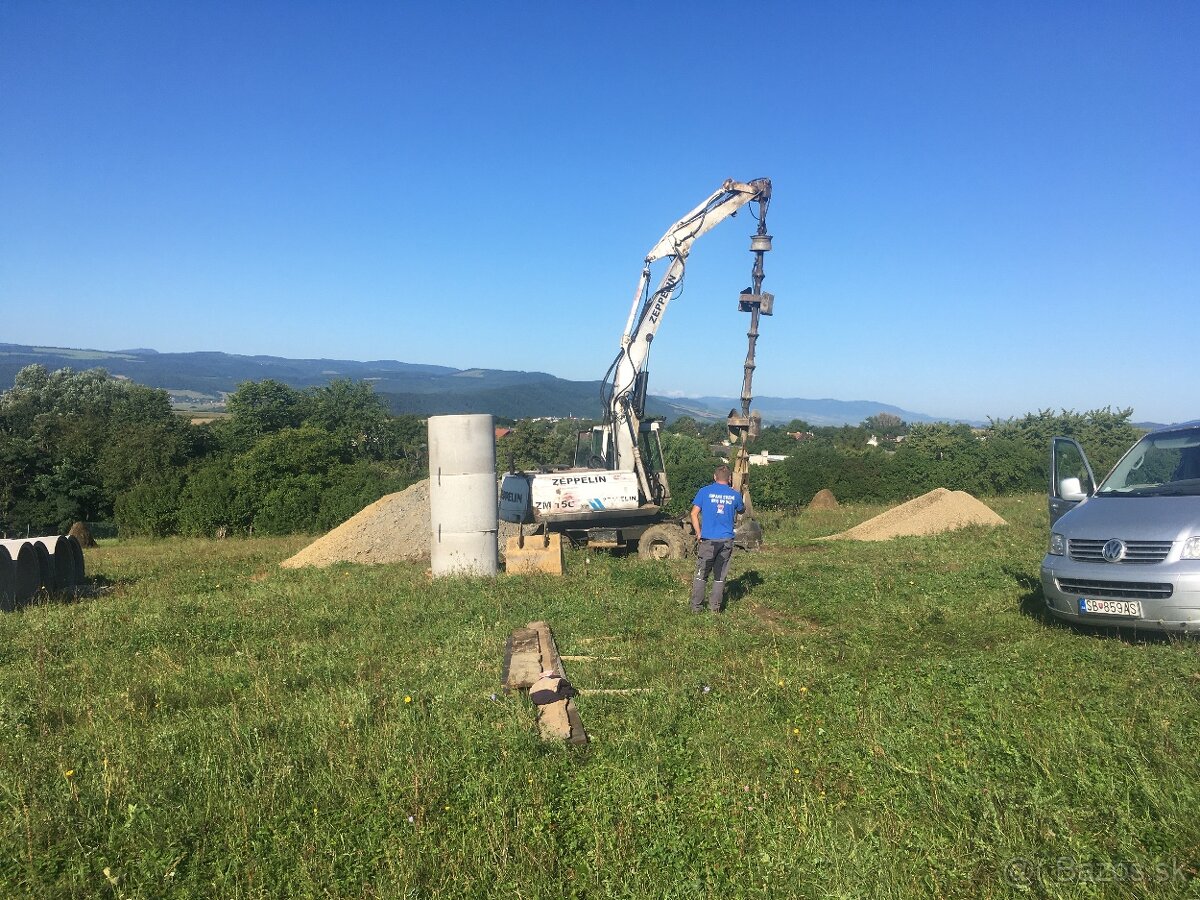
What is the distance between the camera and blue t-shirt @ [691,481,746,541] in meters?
8.63

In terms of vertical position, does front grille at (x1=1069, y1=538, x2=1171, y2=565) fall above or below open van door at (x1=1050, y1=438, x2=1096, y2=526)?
below

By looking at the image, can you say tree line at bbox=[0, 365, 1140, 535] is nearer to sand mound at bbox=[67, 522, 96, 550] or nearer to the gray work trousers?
sand mound at bbox=[67, 522, 96, 550]

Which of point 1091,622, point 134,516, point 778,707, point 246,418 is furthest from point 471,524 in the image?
Answer: point 246,418

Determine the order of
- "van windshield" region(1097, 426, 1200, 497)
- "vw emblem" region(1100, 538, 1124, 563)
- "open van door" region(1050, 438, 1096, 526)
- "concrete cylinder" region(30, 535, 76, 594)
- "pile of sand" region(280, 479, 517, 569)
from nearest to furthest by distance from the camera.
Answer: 1. "vw emblem" region(1100, 538, 1124, 563)
2. "van windshield" region(1097, 426, 1200, 497)
3. "open van door" region(1050, 438, 1096, 526)
4. "concrete cylinder" region(30, 535, 76, 594)
5. "pile of sand" region(280, 479, 517, 569)

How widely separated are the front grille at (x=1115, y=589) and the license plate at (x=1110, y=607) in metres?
0.03

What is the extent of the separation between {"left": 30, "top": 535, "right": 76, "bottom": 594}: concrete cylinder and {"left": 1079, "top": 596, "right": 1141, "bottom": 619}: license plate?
13.1 meters

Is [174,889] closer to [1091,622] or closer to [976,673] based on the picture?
[976,673]

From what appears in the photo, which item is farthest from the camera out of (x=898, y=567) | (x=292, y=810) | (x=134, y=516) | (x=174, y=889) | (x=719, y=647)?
(x=134, y=516)

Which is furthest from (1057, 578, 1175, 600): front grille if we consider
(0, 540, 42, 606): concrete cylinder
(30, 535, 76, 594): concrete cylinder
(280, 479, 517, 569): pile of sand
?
(30, 535, 76, 594): concrete cylinder

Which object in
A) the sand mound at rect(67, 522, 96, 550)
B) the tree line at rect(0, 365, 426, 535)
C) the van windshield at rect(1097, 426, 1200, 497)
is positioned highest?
the van windshield at rect(1097, 426, 1200, 497)

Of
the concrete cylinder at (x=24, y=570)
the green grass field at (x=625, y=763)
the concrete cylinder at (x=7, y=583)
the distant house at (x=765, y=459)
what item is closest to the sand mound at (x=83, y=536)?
the concrete cylinder at (x=24, y=570)

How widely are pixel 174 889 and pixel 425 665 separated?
310 centimetres

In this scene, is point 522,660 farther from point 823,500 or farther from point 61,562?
point 823,500

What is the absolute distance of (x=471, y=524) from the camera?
457 inches
